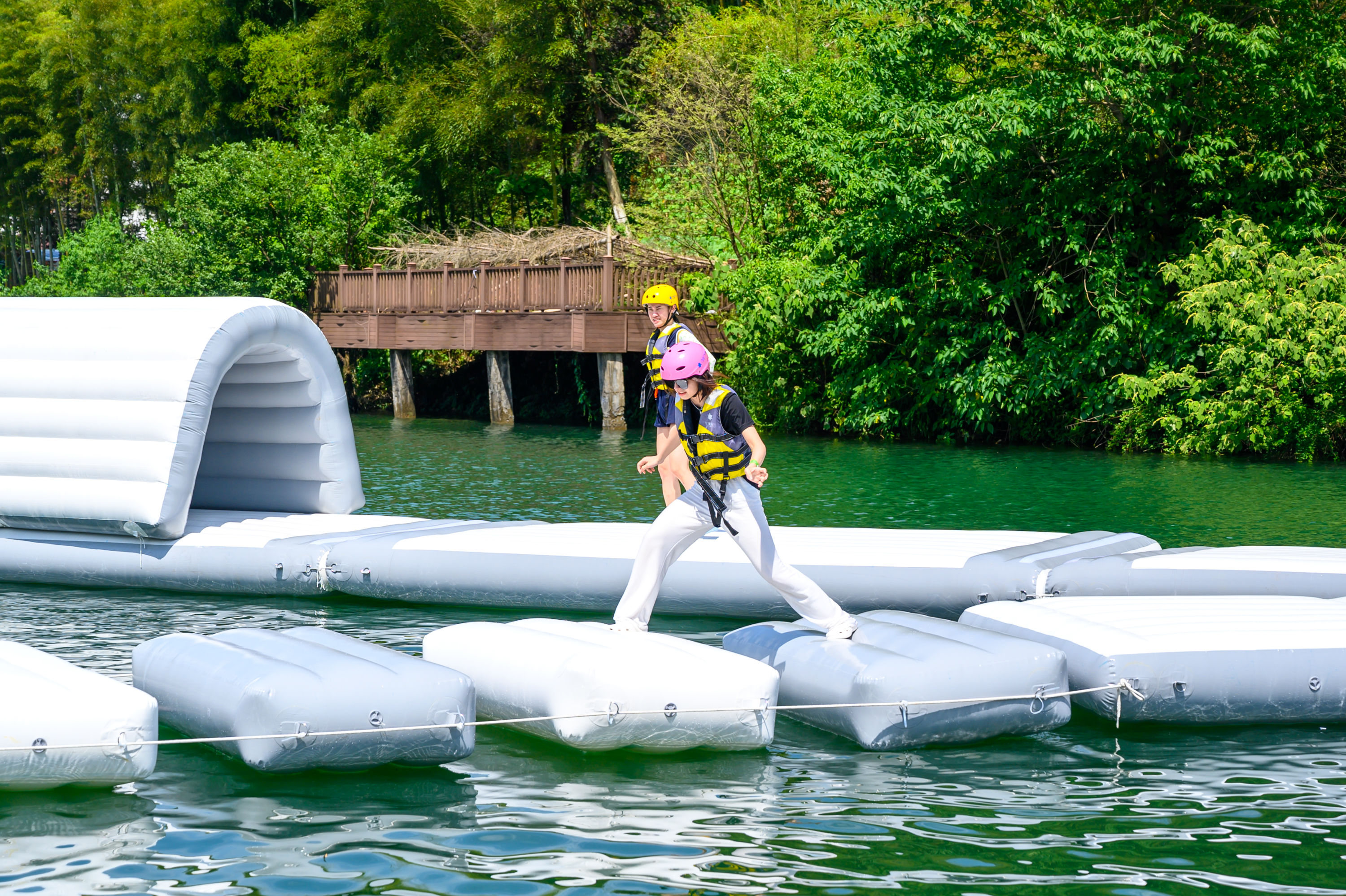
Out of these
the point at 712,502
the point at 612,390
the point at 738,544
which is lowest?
the point at 738,544

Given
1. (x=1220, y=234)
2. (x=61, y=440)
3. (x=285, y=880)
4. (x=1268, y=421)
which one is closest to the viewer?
(x=285, y=880)

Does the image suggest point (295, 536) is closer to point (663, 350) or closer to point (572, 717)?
point (663, 350)

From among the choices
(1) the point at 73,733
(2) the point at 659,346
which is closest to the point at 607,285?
(2) the point at 659,346

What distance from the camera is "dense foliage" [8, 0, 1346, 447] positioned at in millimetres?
19938

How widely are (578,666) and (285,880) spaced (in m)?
1.71

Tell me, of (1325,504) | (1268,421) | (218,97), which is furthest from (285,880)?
(218,97)

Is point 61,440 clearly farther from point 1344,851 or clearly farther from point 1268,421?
point 1268,421

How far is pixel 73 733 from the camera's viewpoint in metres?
5.24

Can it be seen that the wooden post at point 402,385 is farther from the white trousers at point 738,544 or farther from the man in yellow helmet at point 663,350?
the white trousers at point 738,544

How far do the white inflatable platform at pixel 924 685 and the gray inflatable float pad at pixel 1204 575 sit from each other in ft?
6.57

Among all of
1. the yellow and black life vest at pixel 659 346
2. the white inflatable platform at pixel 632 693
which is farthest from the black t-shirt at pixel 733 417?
the yellow and black life vest at pixel 659 346

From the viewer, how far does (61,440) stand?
1012 centimetres

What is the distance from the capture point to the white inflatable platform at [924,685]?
6.08 meters

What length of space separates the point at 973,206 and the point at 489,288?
33.7ft
